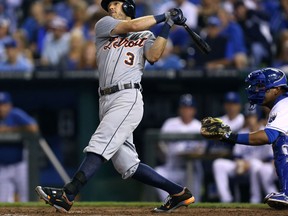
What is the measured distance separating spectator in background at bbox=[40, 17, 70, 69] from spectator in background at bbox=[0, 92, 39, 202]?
44.6 inches

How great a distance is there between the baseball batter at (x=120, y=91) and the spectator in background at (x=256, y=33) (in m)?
4.97

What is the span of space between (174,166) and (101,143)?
14.8 ft

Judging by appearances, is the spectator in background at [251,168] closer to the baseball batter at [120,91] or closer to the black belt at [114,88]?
the baseball batter at [120,91]

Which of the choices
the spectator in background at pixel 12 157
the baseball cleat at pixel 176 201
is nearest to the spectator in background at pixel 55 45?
the spectator in background at pixel 12 157

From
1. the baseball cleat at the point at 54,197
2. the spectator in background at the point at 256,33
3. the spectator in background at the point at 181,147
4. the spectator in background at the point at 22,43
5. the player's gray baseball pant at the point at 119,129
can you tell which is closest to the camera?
the baseball cleat at the point at 54,197

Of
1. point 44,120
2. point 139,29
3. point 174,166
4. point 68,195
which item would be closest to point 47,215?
point 68,195

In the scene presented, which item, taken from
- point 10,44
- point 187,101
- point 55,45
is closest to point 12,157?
point 10,44

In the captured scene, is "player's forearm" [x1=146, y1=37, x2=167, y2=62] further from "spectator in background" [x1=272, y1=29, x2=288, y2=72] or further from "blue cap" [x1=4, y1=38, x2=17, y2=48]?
"blue cap" [x1=4, y1=38, x2=17, y2=48]

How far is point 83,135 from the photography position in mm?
11453

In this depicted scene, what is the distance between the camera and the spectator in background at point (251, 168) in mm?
10555

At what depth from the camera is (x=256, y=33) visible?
39.8 ft

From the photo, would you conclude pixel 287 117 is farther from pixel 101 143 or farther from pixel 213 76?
pixel 213 76

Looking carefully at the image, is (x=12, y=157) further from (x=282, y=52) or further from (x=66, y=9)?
(x=282, y=52)

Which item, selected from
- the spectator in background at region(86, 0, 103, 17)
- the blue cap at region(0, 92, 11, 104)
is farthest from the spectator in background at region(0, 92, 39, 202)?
the spectator in background at region(86, 0, 103, 17)
